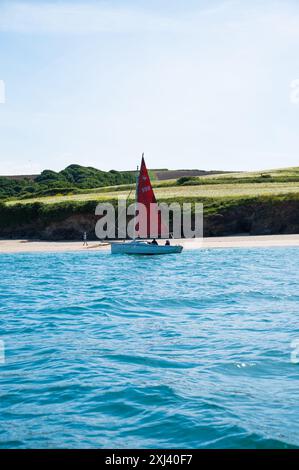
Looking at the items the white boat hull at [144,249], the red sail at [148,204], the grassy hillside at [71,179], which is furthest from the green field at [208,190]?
the grassy hillside at [71,179]

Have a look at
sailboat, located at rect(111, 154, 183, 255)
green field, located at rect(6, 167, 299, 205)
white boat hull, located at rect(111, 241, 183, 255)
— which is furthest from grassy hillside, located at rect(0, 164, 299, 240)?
white boat hull, located at rect(111, 241, 183, 255)

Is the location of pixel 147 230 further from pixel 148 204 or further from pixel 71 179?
pixel 71 179

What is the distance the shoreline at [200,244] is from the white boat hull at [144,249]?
5.20 meters

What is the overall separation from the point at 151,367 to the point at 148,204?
3045cm

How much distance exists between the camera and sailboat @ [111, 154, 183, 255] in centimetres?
4178

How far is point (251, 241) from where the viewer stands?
48781mm

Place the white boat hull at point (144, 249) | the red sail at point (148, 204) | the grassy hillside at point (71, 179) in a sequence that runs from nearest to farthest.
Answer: the white boat hull at point (144, 249)
the red sail at point (148, 204)
the grassy hillside at point (71, 179)

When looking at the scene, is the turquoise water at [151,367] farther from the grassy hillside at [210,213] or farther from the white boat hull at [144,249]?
the grassy hillside at [210,213]

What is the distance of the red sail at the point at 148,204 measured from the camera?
42.8 metres

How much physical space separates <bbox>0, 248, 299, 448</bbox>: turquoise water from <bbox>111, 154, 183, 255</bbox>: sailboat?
15117mm

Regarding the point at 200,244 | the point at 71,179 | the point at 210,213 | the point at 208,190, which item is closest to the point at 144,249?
the point at 200,244

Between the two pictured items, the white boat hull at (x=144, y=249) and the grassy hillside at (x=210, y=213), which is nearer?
the white boat hull at (x=144, y=249)

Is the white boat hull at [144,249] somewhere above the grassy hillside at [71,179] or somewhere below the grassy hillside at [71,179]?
below
